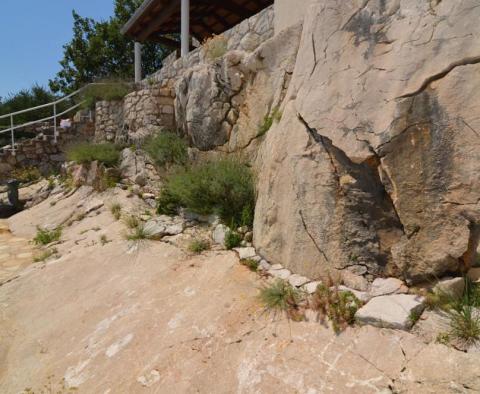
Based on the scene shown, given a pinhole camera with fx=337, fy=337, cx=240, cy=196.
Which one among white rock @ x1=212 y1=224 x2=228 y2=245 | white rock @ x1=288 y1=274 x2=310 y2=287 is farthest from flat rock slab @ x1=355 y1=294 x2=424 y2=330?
white rock @ x1=212 y1=224 x2=228 y2=245

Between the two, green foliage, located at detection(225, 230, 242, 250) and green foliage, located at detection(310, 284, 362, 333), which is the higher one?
green foliage, located at detection(225, 230, 242, 250)

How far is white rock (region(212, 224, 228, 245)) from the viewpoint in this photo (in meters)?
3.89

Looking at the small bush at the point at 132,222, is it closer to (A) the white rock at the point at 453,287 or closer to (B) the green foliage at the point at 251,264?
(B) the green foliage at the point at 251,264

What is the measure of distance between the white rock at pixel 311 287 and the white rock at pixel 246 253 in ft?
2.68

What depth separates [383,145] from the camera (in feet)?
8.04

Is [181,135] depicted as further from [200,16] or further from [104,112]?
[200,16]

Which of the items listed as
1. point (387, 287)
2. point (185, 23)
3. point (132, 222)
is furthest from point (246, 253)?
point (185, 23)

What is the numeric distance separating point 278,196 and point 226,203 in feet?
3.58

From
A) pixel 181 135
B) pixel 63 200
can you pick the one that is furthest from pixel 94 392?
pixel 63 200

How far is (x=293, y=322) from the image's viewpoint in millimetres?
2467

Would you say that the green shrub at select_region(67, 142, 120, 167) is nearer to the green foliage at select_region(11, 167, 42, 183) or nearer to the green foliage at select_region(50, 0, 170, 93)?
the green foliage at select_region(11, 167, 42, 183)

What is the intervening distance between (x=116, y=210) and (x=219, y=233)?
95.9 inches

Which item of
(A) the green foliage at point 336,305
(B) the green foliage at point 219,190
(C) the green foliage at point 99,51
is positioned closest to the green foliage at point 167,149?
(B) the green foliage at point 219,190

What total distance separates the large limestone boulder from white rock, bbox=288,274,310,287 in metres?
0.07
